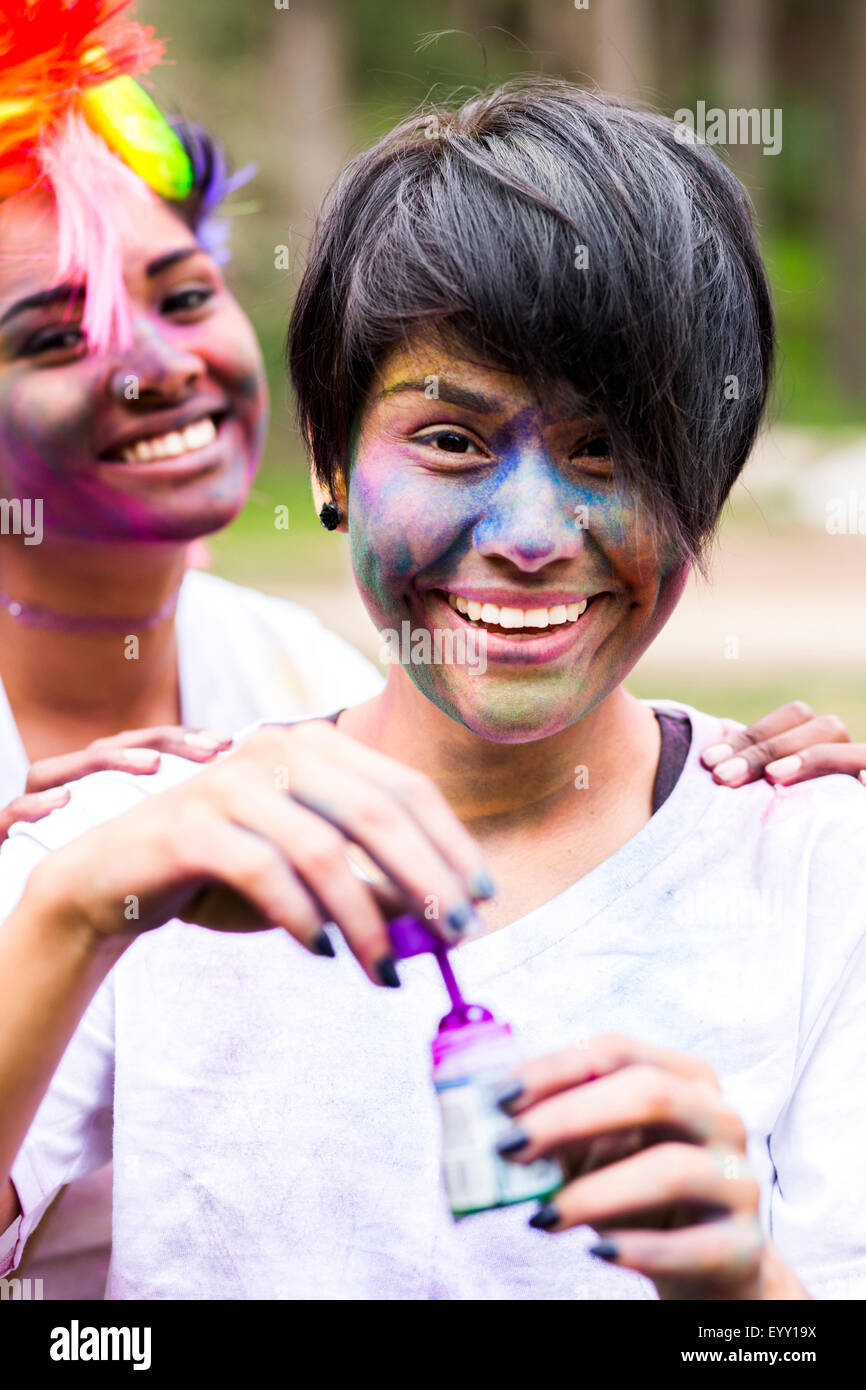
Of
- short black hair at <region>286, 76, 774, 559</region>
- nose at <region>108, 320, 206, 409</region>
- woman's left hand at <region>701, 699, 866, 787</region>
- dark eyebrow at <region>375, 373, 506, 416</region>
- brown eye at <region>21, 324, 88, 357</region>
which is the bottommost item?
woman's left hand at <region>701, 699, 866, 787</region>

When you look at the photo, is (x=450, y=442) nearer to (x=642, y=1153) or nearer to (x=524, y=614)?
(x=524, y=614)

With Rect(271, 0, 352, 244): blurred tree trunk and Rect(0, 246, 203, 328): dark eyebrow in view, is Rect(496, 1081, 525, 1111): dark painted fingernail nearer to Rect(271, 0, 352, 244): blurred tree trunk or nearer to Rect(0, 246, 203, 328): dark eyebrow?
Rect(0, 246, 203, 328): dark eyebrow

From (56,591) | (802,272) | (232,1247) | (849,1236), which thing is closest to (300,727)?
(232,1247)

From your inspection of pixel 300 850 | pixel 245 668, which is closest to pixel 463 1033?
pixel 300 850

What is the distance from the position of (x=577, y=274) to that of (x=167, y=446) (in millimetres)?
709

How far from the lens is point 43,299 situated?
165 centimetres

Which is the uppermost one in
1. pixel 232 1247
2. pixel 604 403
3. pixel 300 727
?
pixel 604 403

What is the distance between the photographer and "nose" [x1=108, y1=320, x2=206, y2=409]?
5.50 ft

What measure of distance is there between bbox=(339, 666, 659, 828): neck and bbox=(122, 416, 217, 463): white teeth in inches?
20.5

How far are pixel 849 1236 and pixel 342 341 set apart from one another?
819 mm

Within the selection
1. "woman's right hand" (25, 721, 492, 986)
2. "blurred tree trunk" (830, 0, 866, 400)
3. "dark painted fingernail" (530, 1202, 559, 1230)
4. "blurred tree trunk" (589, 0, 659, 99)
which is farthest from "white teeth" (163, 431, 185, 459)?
"blurred tree trunk" (830, 0, 866, 400)

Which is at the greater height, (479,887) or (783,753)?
(479,887)

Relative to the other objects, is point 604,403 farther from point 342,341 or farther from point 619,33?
point 619,33

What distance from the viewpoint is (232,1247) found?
1229mm
